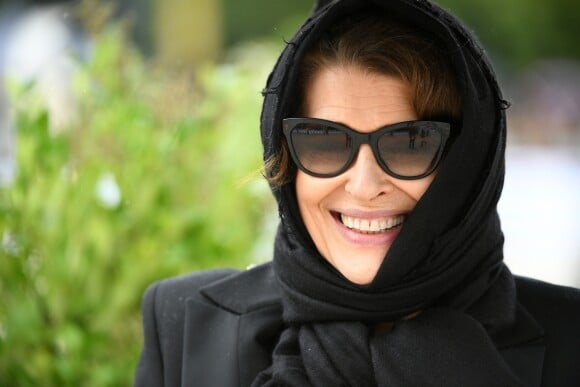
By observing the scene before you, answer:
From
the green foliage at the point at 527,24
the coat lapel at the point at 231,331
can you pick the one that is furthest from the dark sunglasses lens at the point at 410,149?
the green foliage at the point at 527,24

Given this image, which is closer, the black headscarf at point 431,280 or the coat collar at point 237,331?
the black headscarf at point 431,280

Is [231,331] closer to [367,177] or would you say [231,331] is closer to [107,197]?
[367,177]

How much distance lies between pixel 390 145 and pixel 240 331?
61 centimetres

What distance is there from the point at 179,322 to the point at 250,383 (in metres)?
0.27

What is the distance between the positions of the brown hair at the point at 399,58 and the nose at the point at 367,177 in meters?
0.16

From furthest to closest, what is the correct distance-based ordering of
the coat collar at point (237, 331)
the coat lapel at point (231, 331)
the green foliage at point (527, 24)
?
the green foliage at point (527, 24) → the coat lapel at point (231, 331) → the coat collar at point (237, 331)

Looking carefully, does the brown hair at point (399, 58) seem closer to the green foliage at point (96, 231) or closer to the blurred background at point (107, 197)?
the blurred background at point (107, 197)

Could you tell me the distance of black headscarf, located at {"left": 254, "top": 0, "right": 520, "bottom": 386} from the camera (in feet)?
6.18

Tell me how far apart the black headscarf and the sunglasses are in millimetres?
42

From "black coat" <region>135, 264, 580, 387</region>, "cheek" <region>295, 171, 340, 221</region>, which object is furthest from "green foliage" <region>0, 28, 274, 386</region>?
"cheek" <region>295, 171, 340, 221</region>

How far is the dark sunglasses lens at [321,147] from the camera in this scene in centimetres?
191

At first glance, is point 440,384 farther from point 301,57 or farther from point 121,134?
point 121,134

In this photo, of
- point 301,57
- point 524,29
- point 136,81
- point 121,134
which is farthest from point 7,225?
point 524,29

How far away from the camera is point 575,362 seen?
1936mm
